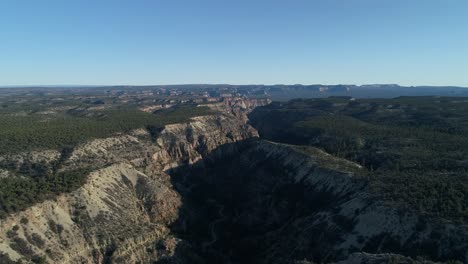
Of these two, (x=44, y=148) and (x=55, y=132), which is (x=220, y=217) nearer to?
(x=44, y=148)

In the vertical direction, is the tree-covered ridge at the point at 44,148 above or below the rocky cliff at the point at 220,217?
above

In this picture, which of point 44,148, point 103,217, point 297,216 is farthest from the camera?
point 44,148

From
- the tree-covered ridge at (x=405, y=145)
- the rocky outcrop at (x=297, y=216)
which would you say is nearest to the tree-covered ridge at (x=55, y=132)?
the rocky outcrop at (x=297, y=216)

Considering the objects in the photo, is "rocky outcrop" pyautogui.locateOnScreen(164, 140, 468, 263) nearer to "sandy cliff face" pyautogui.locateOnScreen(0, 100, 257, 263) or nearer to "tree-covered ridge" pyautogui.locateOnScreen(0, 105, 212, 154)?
"sandy cliff face" pyautogui.locateOnScreen(0, 100, 257, 263)

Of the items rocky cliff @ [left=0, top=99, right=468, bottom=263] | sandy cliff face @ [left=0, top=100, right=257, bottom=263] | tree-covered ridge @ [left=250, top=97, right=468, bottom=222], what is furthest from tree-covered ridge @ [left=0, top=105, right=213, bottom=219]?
tree-covered ridge @ [left=250, top=97, right=468, bottom=222]

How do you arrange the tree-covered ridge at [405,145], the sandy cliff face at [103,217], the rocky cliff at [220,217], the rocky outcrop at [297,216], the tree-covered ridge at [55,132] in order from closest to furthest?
the rocky outcrop at [297,216], the rocky cliff at [220,217], the sandy cliff face at [103,217], the tree-covered ridge at [405,145], the tree-covered ridge at [55,132]

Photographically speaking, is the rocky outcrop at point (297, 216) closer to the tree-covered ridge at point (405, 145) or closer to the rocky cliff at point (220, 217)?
the rocky cliff at point (220, 217)

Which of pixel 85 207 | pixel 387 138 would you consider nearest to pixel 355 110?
pixel 387 138

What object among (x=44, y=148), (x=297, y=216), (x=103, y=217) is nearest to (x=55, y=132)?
(x=44, y=148)


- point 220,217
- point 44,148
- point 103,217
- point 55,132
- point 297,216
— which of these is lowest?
point 220,217

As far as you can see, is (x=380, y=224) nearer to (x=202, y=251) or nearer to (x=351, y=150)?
(x=202, y=251)
